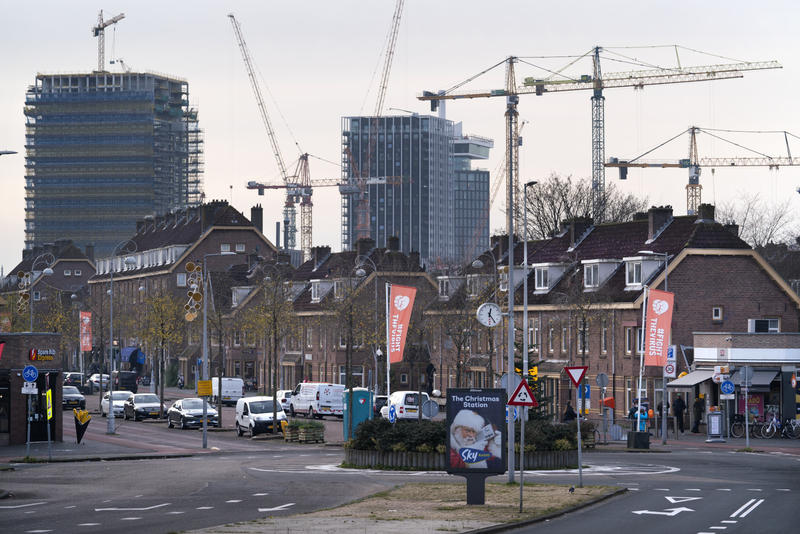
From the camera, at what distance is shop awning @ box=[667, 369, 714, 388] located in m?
62.9

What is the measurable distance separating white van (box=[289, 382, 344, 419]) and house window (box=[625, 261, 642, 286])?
1693 cm

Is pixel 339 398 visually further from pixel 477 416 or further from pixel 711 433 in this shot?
pixel 477 416

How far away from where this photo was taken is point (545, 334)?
80375mm

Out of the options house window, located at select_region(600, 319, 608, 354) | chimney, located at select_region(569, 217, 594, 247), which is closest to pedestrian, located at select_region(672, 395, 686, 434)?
house window, located at select_region(600, 319, 608, 354)

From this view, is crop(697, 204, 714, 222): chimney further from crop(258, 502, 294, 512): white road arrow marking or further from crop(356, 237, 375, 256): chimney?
crop(258, 502, 294, 512): white road arrow marking

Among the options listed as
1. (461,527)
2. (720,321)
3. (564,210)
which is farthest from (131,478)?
(564,210)

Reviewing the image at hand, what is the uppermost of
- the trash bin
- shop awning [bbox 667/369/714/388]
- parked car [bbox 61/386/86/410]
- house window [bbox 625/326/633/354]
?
house window [bbox 625/326/633/354]

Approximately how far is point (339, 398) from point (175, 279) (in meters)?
61.9

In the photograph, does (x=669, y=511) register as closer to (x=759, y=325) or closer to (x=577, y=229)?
(x=759, y=325)

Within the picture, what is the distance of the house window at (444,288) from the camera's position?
3750 inches

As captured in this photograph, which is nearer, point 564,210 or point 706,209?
point 706,209

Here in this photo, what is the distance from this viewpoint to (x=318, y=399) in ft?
245

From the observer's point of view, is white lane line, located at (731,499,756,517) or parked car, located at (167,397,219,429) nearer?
white lane line, located at (731,499,756,517)

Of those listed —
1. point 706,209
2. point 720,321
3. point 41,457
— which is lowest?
point 41,457
